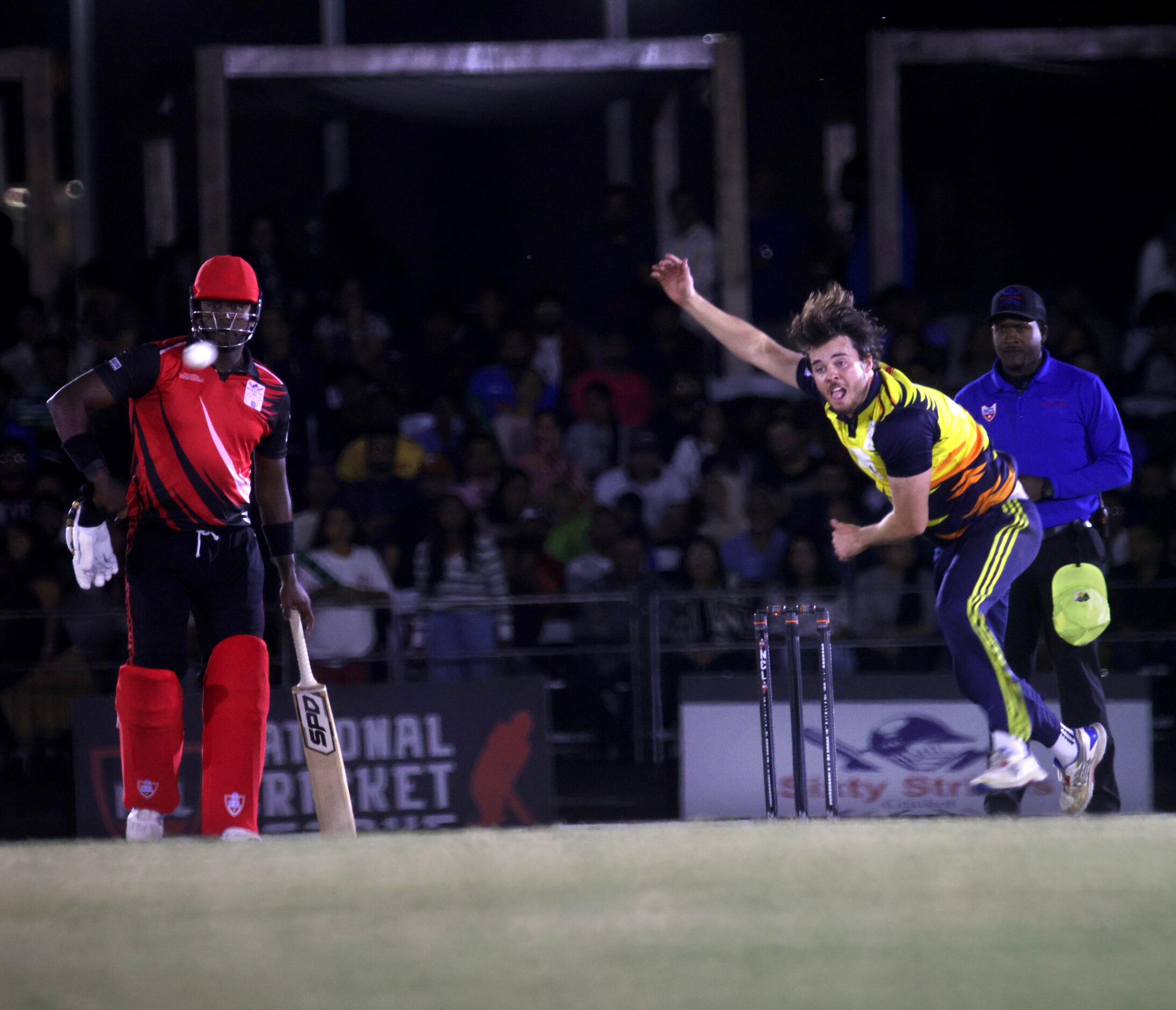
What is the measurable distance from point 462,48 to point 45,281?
3.75m


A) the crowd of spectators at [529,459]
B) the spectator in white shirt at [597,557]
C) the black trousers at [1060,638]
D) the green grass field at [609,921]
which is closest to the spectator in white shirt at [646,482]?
the crowd of spectators at [529,459]

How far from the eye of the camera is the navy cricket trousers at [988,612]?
5.87m

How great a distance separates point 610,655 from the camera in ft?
33.2

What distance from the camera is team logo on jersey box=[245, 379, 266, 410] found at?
6074 mm

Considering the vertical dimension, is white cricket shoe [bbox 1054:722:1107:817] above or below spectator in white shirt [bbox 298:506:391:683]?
below

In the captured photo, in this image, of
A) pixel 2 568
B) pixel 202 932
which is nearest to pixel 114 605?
pixel 2 568

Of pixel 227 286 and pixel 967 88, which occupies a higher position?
pixel 967 88

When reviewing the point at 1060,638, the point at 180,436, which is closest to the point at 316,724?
the point at 180,436

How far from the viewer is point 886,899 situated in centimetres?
378

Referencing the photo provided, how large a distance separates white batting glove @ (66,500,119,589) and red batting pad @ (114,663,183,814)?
36 cm

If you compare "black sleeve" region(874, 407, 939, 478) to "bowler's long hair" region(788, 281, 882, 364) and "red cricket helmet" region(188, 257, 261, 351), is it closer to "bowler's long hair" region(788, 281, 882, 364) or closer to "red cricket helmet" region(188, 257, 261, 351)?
"bowler's long hair" region(788, 281, 882, 364)

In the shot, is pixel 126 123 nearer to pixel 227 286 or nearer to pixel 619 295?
pixel 619 295

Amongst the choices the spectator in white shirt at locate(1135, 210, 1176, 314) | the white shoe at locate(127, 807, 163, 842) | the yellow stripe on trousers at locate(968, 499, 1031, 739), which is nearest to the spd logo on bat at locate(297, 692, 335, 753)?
the white shoe at locate(127, 807, 163, 842)

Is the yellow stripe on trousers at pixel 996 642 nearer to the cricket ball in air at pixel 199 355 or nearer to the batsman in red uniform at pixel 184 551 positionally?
the batsman in red uniform at pixel 184 551
